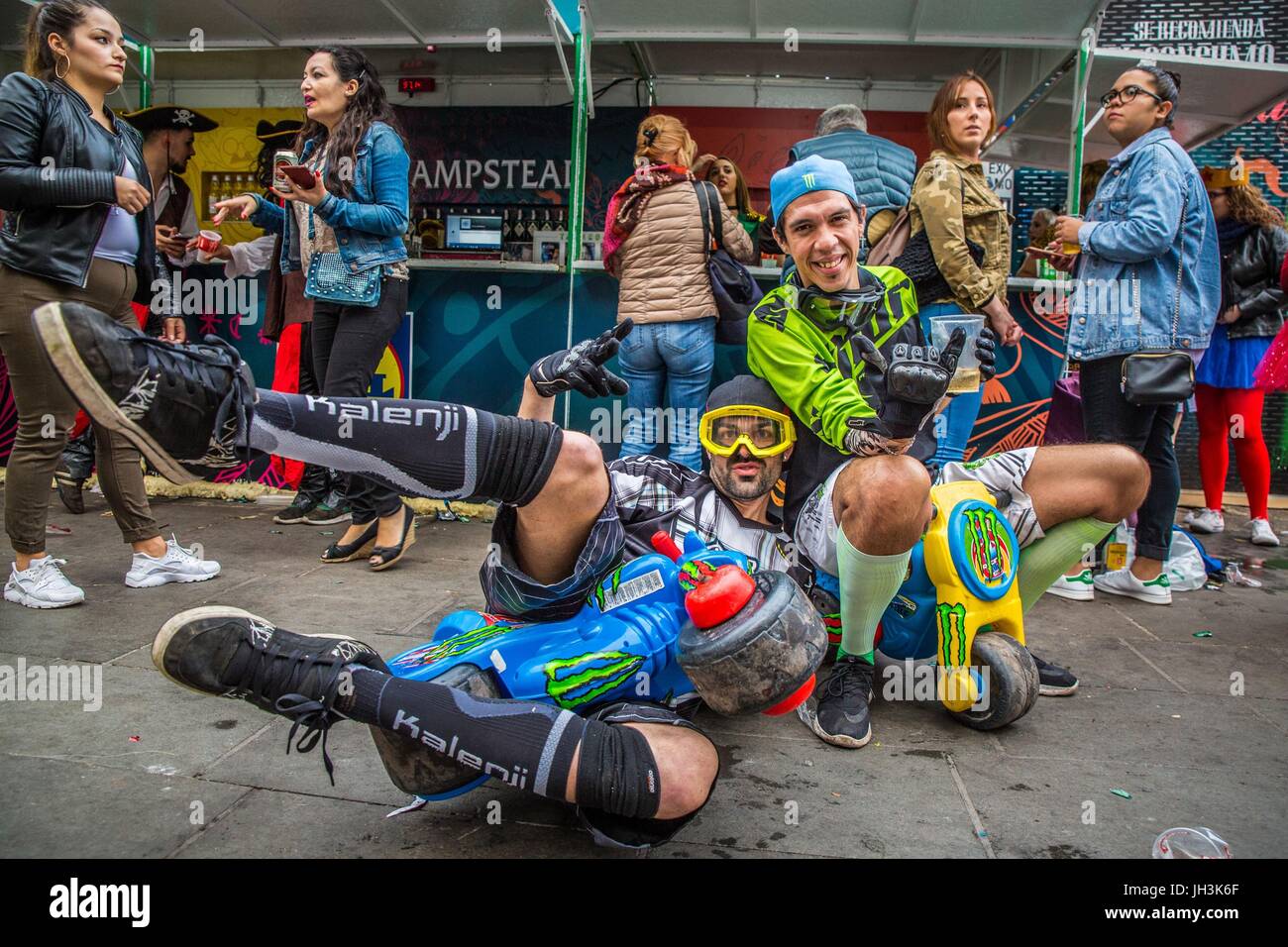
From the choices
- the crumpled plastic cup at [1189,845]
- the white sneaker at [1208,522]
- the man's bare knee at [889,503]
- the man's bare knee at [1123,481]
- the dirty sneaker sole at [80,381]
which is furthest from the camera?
the white sneaker at [1208,522]

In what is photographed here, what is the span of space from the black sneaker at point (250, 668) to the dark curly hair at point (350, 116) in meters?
2.62

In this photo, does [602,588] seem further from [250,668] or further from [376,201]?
[376,201]

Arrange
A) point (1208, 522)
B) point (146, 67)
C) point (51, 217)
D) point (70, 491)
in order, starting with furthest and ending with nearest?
point (146, 67), point (1208, 522), point (70, 491), point (51, 217)

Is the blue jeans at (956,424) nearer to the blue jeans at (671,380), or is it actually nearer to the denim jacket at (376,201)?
the blue jeans at (671,380)

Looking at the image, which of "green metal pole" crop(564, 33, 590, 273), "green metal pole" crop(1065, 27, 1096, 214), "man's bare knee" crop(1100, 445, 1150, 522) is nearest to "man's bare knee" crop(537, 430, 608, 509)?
"man's bare knee" crop(1100, 445, 1150, 522)

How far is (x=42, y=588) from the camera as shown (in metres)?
3.06

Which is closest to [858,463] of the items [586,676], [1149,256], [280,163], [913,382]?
[913,382]

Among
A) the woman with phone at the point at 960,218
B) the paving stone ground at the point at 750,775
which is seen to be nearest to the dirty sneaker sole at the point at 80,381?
the paving stone ground at the point at 750,775

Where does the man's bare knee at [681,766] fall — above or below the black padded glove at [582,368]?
below

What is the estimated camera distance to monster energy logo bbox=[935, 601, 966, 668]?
2268 millimetres

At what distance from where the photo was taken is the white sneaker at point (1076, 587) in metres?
3.71

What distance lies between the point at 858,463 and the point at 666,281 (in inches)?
86.9

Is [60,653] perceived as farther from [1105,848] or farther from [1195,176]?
[1195,176]

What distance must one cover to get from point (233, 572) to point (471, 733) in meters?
2.53
